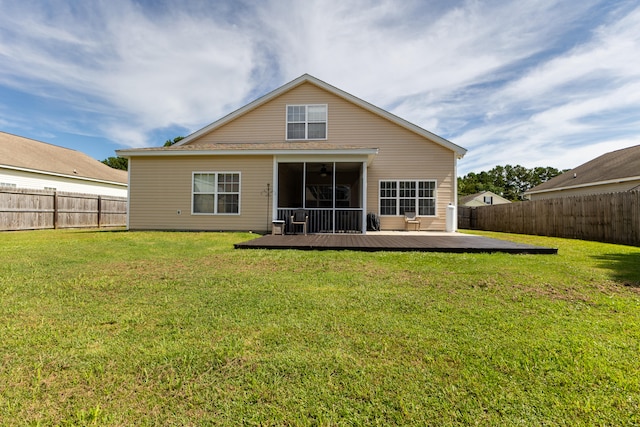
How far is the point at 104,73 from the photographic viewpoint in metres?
13.8

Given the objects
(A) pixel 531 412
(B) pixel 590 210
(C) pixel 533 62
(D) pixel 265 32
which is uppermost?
(D) pixel 265 32

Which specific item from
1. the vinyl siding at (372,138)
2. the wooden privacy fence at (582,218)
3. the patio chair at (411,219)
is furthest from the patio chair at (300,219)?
the wooden privacy fence at (582,218)

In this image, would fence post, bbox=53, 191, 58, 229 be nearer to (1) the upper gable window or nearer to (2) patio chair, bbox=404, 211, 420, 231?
(1) the upper gable window

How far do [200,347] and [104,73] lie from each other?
55.6 ft

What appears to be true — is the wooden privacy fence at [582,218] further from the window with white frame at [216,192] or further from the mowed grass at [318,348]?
the window with white frame at [216,192]

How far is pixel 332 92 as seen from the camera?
13.2 m

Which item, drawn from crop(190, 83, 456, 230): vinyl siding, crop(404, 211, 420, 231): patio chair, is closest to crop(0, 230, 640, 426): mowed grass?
crop(404, 211, 420, 231): patio chair

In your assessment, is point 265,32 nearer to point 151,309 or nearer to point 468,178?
point 151,309

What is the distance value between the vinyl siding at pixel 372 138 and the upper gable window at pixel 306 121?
0.77 ft

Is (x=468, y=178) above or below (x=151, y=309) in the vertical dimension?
above

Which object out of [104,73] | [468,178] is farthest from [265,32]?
[468,178]

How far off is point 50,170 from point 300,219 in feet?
53.3

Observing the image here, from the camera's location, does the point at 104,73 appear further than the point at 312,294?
Yes

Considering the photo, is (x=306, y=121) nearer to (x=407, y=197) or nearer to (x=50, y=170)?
(x=407, y=197)
